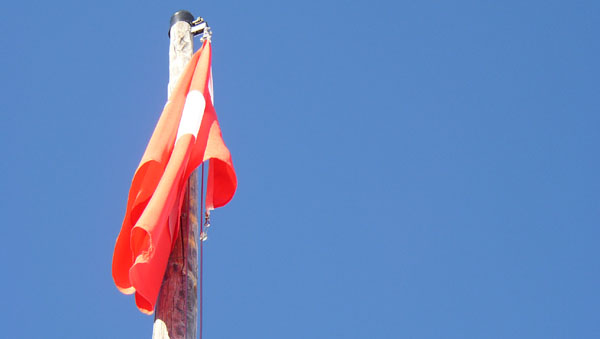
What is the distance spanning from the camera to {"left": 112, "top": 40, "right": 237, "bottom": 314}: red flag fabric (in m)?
4.50

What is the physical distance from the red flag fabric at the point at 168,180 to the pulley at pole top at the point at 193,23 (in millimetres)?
130

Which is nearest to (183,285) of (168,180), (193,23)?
(168,180)

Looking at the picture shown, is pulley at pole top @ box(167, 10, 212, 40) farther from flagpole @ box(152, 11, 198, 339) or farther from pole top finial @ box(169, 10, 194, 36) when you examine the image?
flagpole @ box(152, 11, 198, 339)

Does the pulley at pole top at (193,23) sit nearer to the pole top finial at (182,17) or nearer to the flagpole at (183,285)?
the pole top finial at (182,17)

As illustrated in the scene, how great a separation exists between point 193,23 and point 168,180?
1.68m

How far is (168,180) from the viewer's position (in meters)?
4.71

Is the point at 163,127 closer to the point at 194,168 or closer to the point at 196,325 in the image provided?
the point at 194,168

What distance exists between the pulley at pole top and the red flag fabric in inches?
5.1

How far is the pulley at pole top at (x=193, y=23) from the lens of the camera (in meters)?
6.02

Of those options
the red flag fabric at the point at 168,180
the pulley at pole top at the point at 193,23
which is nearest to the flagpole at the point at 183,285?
the red flag fabric at the point at 168,180

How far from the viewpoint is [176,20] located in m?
6.00

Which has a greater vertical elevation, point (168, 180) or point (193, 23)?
point (193, 23)

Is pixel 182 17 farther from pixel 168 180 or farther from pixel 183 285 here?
pixel 183 285

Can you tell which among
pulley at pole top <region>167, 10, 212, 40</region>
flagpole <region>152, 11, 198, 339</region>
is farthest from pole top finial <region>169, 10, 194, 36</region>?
flagpole <region>152, 11, 198, 339</region>
